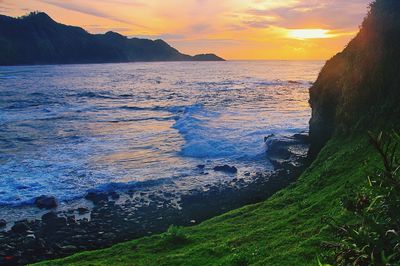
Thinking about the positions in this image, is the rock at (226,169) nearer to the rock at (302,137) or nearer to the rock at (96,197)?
the rock at (96,197)

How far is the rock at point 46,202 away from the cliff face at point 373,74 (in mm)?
13236

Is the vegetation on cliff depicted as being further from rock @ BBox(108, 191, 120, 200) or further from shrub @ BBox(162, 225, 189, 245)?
rock @ BBox(108, 191, 120, 200)

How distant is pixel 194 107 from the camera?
2044 inches

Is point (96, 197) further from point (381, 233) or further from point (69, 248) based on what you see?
point (381, 233)

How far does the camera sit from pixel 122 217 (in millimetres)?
18531

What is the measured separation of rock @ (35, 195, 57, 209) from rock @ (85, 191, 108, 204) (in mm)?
1551

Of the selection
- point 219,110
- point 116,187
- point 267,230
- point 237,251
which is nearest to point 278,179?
point 116,187

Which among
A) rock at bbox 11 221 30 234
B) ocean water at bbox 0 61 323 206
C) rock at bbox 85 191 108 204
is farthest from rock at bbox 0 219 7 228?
rock at bbox 85 191 108 204

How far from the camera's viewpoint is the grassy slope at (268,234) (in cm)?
1028

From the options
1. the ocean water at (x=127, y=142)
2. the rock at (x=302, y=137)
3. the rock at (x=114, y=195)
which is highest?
the rock at (x=302, y=137)

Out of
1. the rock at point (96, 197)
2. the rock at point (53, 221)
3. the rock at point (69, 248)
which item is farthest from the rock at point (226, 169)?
the rock at point (69, 248)

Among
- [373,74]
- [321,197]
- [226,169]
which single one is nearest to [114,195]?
[226,169]

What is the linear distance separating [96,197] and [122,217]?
2.82 metres

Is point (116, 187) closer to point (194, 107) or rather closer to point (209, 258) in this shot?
point (209, 258)
